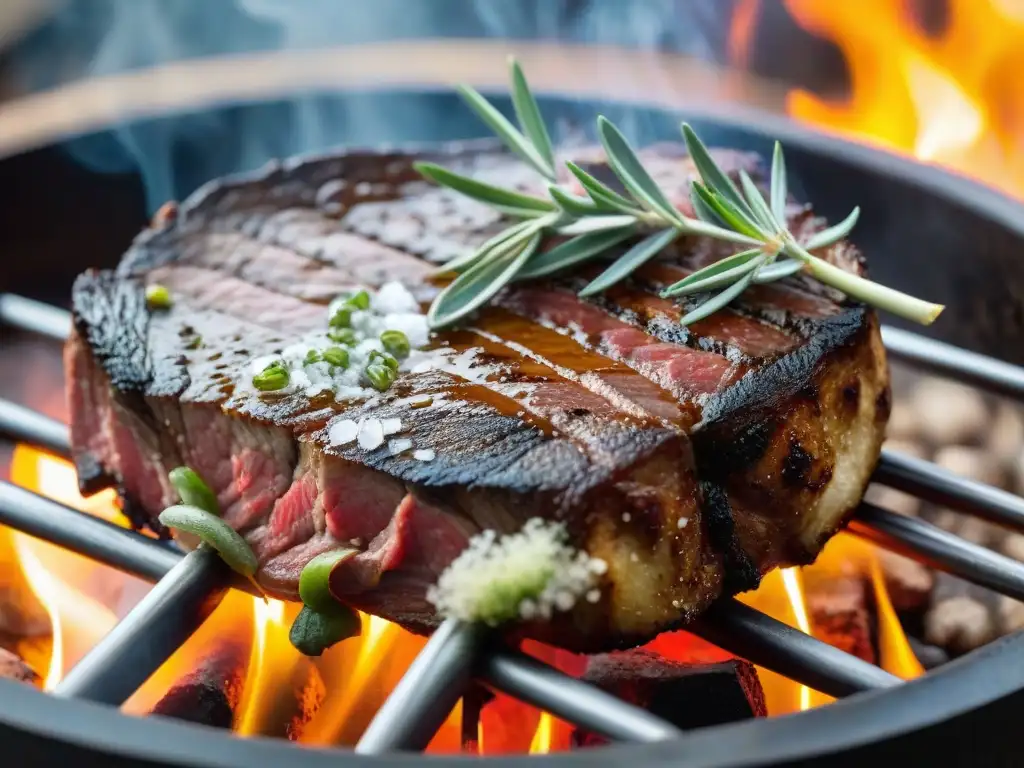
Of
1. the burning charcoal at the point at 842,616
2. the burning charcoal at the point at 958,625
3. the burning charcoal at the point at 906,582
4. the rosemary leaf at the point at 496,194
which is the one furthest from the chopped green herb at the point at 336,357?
the burning charcoal at the point at 958,625

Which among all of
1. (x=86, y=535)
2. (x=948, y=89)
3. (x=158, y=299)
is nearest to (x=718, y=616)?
(x=86, y=535)

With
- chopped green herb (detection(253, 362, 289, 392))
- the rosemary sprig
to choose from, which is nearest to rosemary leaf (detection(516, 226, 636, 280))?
the rosemary sprig

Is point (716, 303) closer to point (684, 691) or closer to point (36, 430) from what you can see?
point (684, 691)

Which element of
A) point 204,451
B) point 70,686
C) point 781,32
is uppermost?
point 781,32

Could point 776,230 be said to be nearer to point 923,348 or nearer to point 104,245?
point 923,348

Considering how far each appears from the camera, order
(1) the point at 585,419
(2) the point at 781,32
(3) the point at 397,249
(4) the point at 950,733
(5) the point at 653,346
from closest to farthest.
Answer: (4) the point at 950,733, (1) the point at 585,419, (5) the point at 653,346, (3) the point at 397,249, (2) the point at 781,32

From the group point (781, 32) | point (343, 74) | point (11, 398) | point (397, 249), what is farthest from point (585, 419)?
point (781, 32)
